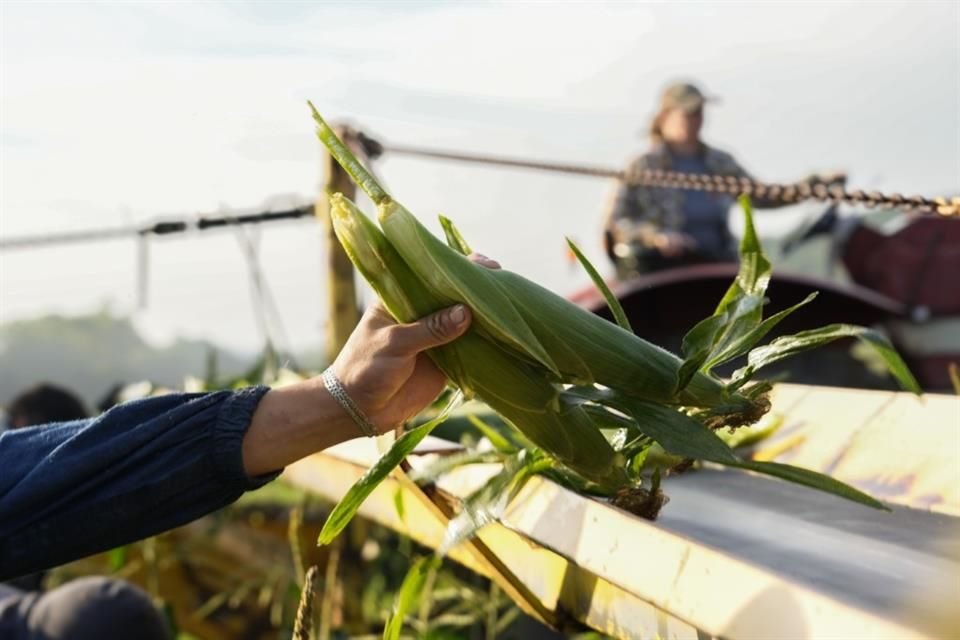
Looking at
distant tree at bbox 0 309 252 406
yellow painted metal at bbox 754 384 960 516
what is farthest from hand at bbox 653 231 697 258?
distant tree at bbox 0 309 252 406

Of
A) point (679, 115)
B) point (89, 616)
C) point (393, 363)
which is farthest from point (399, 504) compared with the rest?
point (679, 115)

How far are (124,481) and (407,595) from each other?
0.36 metres

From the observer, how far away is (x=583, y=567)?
1.26 meters

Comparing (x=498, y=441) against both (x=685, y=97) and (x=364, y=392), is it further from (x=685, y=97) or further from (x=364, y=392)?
(x=685, y=97)

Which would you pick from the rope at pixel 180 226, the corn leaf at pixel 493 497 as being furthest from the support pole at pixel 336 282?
the corn leaf at pixel 493 497

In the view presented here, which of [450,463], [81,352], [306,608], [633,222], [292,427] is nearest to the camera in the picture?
[306,608]

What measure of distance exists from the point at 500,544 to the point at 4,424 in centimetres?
252

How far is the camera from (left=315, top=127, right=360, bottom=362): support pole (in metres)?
3.27

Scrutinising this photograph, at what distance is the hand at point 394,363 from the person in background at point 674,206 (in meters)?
2.73

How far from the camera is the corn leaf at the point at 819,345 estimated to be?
1232mm

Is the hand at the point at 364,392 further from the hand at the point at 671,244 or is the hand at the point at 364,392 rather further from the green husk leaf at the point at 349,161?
the hand at the point at 671,244

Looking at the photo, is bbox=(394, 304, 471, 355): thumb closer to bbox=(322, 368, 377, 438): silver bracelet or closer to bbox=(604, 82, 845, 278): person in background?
bbox=(322, 368, 377, 438): silver bracelet

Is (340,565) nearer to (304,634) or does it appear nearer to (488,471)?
(488,471)

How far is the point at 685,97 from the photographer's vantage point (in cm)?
413
